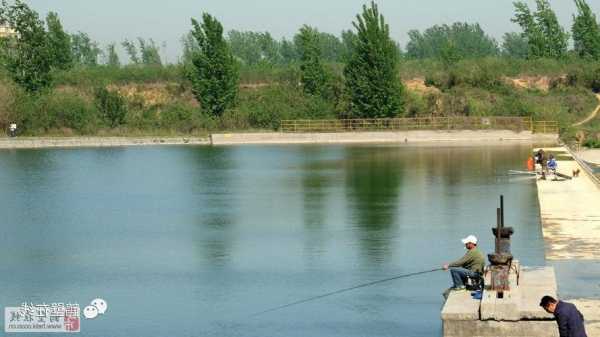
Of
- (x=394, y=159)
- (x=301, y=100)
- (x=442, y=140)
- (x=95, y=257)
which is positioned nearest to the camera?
(x=95, y=257)

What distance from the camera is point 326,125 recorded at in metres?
88.9

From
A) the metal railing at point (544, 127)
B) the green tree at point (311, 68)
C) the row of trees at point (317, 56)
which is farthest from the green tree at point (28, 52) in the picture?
the metal railing at point (544, 127)

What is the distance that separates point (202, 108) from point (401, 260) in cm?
6800

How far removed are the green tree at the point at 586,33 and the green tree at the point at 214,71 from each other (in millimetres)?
41944

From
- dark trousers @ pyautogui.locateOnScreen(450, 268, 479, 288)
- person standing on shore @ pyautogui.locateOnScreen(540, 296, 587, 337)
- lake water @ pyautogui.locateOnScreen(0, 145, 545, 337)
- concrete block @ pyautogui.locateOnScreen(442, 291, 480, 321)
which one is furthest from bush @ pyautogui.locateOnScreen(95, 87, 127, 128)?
person standing on shore @ pyautogui.locateOnScreen(540, 296, 587, 337)

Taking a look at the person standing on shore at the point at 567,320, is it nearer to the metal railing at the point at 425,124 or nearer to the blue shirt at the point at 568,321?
the blue shirt at the point at 568,321

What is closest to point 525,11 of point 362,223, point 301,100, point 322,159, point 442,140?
point 301,100

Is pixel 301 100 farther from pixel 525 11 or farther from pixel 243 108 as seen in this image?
pixel 525 11

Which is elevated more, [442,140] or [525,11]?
[525,11]

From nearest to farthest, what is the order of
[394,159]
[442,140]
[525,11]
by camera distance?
[394,159], [442,140], [525,11]

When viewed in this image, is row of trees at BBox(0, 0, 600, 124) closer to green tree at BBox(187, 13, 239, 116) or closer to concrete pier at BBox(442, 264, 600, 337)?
green tree at BBox(187, 13, 239, 116)

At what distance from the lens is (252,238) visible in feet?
105

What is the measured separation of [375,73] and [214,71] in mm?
14751

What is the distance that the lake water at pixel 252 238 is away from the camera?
21.4 metres
